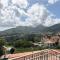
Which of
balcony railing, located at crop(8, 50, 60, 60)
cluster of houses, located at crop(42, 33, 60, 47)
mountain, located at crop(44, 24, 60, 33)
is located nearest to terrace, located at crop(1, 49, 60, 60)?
balcony railing, located at crop(8, 50, 60, 60)

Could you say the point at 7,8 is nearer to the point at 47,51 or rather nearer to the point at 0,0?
the point at 0,0

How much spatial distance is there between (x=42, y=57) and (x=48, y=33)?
14.2 inches

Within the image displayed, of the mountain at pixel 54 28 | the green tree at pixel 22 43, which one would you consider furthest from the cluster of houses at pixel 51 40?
the green tree at pixel 22 43

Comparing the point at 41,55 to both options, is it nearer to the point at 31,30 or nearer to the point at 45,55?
the point at 45,55

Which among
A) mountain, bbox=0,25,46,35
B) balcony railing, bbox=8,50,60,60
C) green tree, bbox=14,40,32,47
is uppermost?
mountain, bbox=0,25,46,35

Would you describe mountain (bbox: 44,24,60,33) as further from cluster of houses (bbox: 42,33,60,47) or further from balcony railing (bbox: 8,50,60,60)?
balcony railing (bbox: 8,50,60,60)

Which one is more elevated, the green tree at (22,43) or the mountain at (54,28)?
the mountain at (54,28)

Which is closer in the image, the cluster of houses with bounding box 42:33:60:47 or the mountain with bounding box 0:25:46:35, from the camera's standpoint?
the mountain with bounding box 0:25:46:35

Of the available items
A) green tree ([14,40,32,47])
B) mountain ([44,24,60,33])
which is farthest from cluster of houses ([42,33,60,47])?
green tree ([14,40,32,47])

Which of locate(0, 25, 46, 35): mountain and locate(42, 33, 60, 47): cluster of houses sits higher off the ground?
locate(0, 25, 46, 35): mountain

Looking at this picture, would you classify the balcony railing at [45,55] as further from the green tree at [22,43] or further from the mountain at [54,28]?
the mountain at [54,28]

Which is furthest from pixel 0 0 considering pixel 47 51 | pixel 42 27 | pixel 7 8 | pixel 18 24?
pixel 47 51

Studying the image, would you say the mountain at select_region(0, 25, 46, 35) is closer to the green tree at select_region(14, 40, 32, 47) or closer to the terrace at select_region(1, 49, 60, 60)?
the green tree at select_region(14, 40, 32, 47)

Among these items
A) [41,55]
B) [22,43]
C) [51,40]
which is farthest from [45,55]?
[22,43]
